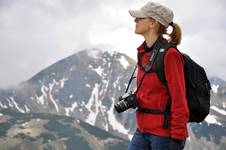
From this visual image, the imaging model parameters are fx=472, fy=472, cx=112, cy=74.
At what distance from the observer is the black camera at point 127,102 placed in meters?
9.09

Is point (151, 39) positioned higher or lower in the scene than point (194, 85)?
higher

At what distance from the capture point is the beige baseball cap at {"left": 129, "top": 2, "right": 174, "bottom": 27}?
30.8ft

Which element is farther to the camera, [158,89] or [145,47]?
[145,47]

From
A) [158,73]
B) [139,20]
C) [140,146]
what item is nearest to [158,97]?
[158,73]

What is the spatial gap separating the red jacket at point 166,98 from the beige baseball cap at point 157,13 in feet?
2.47

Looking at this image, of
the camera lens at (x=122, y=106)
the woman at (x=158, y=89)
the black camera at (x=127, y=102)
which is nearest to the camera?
the woman at (x=158, y=89)

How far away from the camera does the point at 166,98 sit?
29.3 feet

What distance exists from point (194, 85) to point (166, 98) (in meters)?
0.58

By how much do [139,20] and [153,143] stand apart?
2.50 metres

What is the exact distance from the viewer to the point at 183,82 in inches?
346

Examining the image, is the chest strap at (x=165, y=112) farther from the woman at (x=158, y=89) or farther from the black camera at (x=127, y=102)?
the black camera at (x=127, y=102)

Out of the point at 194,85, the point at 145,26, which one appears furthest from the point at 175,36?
the point at 194,85

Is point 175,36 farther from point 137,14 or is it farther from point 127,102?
point 127,102

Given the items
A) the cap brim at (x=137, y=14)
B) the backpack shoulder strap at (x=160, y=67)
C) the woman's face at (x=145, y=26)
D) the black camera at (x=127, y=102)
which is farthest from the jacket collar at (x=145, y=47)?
the black camera at (x=127, y=102)
